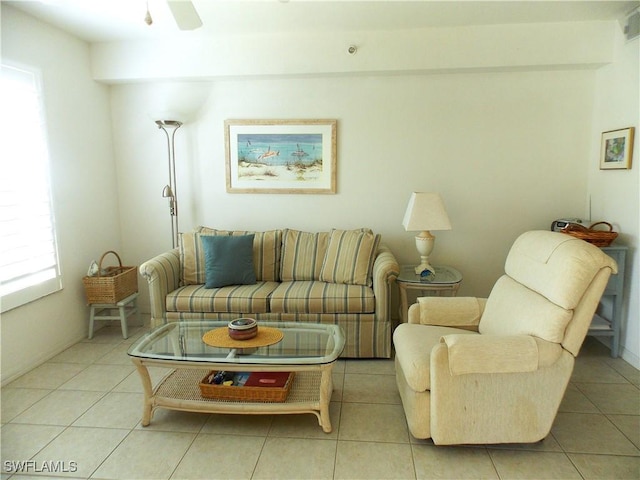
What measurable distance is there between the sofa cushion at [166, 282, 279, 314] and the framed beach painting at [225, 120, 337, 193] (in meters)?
1.12

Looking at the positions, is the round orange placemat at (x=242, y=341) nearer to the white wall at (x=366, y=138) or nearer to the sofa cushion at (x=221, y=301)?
the sofa cushion at (x=221, y=301)

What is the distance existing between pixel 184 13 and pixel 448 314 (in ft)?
7.33

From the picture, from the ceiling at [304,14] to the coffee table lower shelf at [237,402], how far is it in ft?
8.19

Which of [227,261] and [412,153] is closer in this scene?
[227,261]

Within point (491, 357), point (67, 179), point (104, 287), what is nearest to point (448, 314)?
point (491, 357)

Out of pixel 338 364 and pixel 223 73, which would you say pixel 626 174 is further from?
pixel 223 73

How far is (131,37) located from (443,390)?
368cm

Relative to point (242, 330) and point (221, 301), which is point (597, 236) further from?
point (221, 301)

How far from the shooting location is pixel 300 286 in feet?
11.1

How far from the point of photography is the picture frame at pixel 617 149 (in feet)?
10.1

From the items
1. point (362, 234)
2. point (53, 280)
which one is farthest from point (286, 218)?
point (53, 280)

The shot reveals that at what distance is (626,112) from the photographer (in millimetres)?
3143

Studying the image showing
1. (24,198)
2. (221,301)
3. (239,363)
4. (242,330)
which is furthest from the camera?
(221,301)

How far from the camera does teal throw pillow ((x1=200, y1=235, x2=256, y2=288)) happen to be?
345cm
